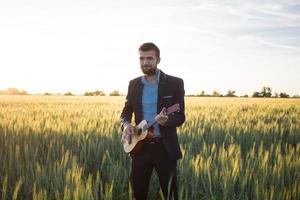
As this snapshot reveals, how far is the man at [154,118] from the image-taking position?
3354 mm

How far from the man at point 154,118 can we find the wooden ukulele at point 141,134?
41 millimetres

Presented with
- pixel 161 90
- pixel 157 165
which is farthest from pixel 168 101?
pixel 157 165

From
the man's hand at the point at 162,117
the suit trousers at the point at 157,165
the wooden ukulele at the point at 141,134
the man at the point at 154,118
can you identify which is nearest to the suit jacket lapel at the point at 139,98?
the man at the point at 154,118

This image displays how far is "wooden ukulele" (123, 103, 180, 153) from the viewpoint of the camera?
324 cm

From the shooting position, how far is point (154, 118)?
3461 mm

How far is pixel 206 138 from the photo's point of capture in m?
6.66

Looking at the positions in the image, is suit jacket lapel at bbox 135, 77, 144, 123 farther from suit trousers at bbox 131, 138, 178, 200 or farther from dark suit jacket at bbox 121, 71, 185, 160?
suit trousers at bbox 131, 138, 178, 200

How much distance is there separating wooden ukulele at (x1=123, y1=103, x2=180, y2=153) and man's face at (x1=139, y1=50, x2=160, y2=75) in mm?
348

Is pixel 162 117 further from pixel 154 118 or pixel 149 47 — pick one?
pixel 149 47

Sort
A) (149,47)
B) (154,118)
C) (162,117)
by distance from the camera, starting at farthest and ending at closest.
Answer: (154,118) < (149,47) < (162,117)

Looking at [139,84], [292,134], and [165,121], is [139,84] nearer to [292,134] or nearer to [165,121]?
[165,121]

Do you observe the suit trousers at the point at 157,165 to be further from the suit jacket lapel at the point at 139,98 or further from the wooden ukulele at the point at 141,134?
the suit jacket lapel at the point at 139,98

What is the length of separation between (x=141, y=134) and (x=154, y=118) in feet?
0.60

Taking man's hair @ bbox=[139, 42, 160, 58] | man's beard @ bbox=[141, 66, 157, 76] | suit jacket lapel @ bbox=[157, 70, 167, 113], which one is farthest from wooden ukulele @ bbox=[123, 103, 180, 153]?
man's hair @ bbox=[139, 42, 160, 58]
